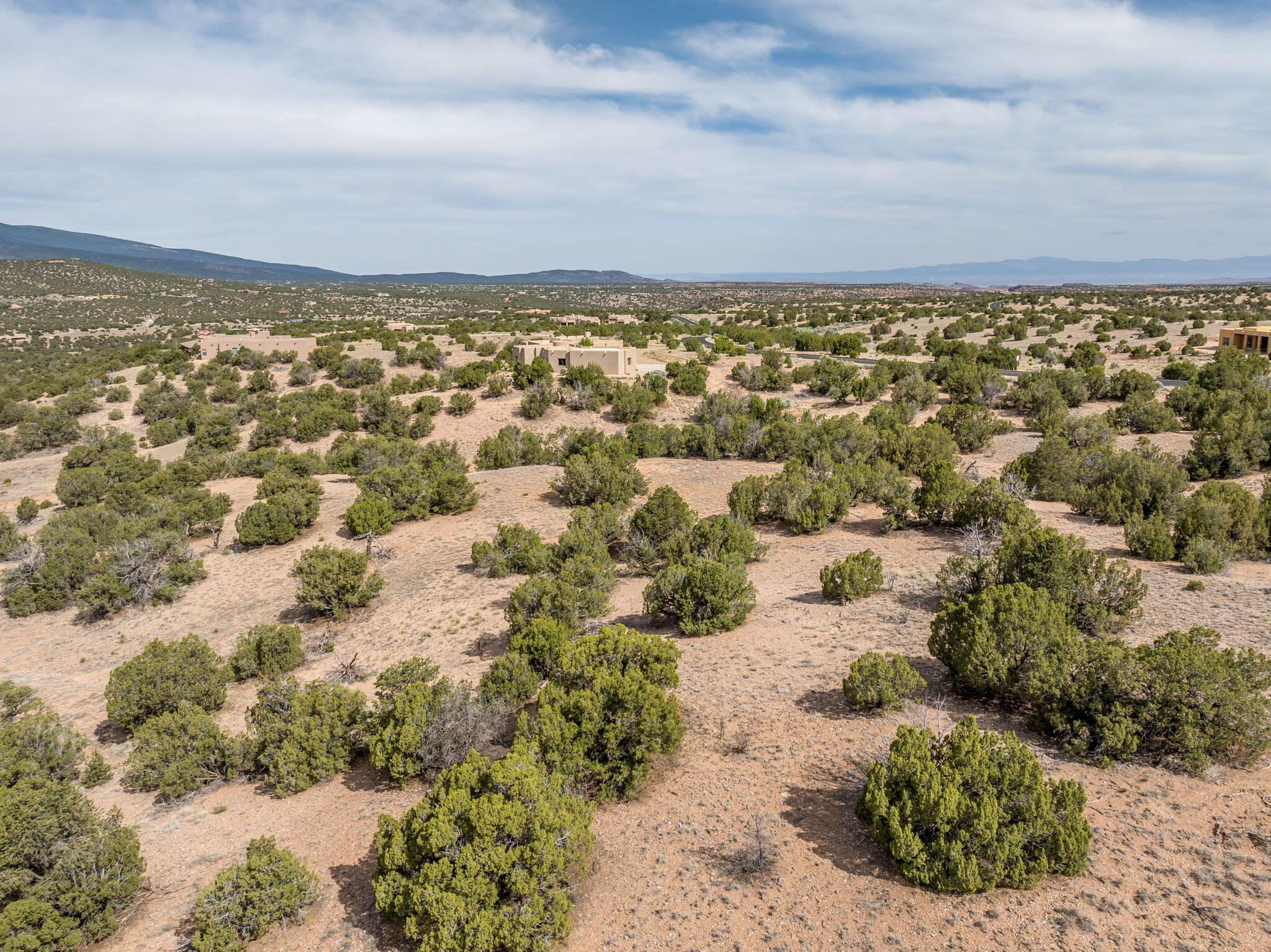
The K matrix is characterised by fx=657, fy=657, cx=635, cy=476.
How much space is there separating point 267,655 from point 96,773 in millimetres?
3033

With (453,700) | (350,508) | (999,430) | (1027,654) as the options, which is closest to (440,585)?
(350,508)

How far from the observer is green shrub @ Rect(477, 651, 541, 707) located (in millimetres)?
9148

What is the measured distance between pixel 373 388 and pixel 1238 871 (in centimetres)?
3441

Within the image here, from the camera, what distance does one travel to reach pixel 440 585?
14898 millimetres

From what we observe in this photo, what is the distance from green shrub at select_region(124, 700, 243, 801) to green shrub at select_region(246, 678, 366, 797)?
1.35ft

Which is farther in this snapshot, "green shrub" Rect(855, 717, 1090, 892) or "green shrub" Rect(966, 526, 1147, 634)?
"green shrub" Rect(966, 526, 1147, 634)

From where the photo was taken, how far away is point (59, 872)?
6.32 meters

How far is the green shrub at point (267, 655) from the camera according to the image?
12.0 meters

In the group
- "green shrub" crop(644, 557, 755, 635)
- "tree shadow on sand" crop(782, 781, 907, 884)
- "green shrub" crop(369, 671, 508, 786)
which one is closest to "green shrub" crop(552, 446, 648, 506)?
"green shrub" crop(644, 557, 755, 635)

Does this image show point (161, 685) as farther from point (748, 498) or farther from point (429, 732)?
point (748, 498)

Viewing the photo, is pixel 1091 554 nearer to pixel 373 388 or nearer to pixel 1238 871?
pixel 1238 871

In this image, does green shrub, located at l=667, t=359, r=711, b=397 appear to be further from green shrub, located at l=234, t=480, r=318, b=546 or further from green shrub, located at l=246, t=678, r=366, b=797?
green shrub, located at l=246, t=678, r=366, b=797

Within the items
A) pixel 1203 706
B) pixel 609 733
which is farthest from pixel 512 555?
pixel 1203 706

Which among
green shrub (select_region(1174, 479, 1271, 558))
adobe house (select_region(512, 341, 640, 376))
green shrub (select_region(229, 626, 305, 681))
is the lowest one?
green shrub (select_region(229, 626, 305, 681))
